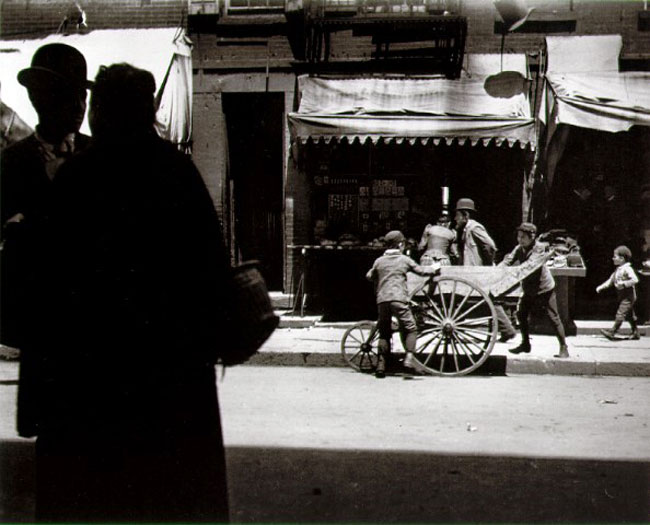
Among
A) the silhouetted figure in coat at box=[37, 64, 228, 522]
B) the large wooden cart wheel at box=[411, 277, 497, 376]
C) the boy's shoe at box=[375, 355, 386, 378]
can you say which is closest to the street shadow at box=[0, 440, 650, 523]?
the silhouetted figure in coat at box=[37, 64, 228, 522]

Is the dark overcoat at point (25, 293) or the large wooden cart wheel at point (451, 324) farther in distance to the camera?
the large wooden cart wheel at point (451, 324)

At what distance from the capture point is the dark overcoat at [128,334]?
228 cm

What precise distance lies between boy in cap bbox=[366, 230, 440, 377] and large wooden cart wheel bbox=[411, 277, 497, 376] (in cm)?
34

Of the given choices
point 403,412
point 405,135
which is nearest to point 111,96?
point 403,412

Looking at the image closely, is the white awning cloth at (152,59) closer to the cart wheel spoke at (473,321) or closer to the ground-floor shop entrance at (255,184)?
the ground-floor shop entrance at (255,184)

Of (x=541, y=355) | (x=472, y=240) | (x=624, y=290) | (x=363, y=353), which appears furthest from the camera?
(x=472, y=240)

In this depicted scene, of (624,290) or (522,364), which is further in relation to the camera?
(624,290)

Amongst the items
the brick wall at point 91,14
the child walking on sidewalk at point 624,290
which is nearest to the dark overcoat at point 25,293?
the child walking on sidewalk at point 624,290

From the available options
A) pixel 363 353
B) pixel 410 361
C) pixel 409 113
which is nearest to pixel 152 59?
pixel 409 113

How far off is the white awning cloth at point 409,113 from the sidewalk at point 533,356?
2.91m

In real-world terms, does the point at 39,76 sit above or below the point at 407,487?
above

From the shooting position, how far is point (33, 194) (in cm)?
280

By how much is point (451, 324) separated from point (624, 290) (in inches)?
139

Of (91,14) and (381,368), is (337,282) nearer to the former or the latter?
(381,368)
